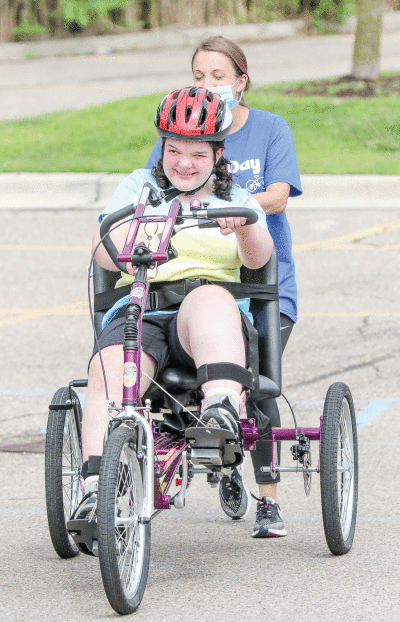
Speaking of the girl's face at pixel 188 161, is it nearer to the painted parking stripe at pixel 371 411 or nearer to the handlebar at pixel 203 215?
the handlebar at pixel 203 215

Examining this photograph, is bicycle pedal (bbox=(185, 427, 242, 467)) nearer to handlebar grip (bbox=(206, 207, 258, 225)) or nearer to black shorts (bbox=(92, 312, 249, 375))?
black shorts (bbox=(92, 312, 249, 375))

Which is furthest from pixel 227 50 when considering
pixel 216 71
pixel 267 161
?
pixel 267 161

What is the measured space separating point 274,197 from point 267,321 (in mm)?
Result: 641

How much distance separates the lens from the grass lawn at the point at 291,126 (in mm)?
13281

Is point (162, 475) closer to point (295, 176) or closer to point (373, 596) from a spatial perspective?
point (373, 596)

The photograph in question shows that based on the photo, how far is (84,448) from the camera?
398 centimetres

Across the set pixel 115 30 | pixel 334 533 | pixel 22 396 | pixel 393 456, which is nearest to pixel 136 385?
pixel 334 533

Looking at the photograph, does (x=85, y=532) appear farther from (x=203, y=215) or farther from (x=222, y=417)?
(x=203, y=215)

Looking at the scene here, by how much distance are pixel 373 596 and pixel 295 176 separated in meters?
1.96

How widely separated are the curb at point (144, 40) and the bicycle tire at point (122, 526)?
2051cm

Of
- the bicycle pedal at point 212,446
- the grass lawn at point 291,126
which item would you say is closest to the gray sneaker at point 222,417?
the bicycle pedal at point 212,446

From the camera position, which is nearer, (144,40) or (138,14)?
(144,40)

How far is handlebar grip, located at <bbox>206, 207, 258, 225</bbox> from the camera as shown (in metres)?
3.88

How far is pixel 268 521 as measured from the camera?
15.2ft
